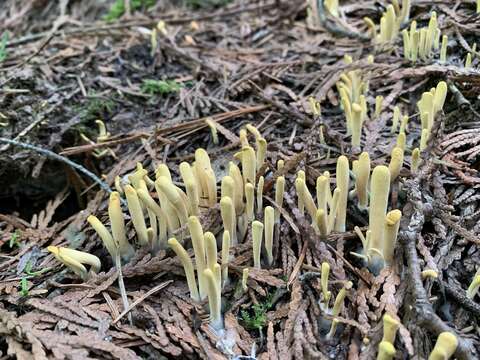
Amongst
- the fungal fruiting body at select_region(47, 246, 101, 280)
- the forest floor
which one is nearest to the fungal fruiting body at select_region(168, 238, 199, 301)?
the forest floor

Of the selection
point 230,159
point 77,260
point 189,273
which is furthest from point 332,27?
point 77,260

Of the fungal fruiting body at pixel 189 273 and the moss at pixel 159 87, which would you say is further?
the moss at pixel 159 87

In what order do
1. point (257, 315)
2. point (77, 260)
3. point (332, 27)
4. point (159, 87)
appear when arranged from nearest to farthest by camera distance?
point (257, 315), point (77, 260), point (159, 87), point (332, 27)

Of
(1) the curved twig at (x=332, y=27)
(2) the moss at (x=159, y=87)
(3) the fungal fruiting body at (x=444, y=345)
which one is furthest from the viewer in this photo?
(1) the curved twig at (x=332, y=27)

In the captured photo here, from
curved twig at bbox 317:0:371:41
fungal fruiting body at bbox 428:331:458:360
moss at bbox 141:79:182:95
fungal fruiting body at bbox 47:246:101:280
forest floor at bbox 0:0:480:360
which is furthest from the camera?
curved twig at bbox 317:0:371:41

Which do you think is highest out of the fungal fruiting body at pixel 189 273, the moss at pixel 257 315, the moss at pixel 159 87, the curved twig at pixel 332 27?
the curved twig at pixel 332 27

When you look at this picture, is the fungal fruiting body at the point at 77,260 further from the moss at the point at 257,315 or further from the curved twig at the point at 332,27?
the curved twig at the point at 332,27

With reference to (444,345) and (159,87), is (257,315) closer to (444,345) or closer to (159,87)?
(444,345)

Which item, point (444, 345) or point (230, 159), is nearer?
point (444, 345)

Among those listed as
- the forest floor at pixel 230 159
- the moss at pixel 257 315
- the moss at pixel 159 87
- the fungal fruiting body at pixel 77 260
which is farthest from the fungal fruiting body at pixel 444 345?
the moss at pixel 159 87

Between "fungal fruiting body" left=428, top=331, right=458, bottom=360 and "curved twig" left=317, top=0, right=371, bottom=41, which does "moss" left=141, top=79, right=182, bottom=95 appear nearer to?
"curved twig" left=317, top=0, right=371, bottom=41
